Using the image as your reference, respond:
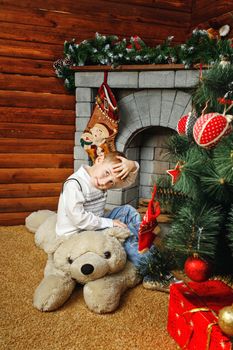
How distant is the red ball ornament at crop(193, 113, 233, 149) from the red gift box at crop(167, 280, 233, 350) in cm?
55

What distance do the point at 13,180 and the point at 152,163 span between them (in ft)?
3.66

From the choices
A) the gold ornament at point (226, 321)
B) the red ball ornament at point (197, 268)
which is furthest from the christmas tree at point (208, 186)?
the gold ornament at point (226, 321)

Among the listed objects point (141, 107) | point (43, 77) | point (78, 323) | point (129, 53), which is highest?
point (129, 53)

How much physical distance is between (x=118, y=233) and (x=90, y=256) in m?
0.23

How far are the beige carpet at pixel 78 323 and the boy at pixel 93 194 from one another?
285mm

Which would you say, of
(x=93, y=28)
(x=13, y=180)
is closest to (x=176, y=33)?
(x=93, y=28)

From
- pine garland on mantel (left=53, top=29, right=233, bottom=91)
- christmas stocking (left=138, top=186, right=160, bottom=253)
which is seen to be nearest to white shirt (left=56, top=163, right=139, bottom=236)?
christmas stocking (left=138, top=186, right=160, bottom=253)

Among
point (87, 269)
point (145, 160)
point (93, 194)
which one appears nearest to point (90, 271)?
point (87, 269)

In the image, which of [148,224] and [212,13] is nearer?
[148,224]

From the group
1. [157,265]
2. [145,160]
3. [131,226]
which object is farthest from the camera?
[145,160]

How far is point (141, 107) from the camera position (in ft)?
7.73

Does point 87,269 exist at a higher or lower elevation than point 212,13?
lower

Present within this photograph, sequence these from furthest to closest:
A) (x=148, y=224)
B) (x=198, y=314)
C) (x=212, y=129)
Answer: (x=148, y=224), (x=198, y=314), (x=212, y=129)

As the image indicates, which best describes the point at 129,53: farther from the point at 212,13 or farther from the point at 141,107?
the point at 212,13
